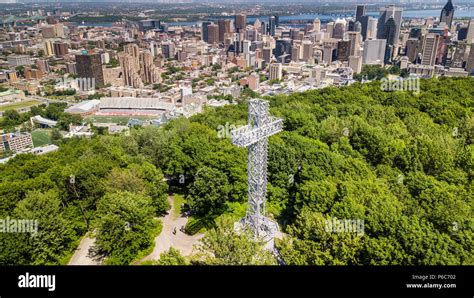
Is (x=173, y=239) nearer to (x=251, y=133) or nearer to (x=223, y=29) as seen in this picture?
(x=251, y=133)

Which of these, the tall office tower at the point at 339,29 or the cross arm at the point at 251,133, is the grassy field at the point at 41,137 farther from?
the tall office tower at the point at 339,29

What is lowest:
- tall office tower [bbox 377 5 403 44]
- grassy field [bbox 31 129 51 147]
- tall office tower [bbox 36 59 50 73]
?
grassy field [bbox 31 129 51 147]

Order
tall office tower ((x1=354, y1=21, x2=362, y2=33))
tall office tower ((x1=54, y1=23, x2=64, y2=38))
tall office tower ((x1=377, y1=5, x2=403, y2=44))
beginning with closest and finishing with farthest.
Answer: tall office tower ((x1=377, y1=5, x2=403, y2=44)), tall office tower ((x1=354, y1=21, x2=362, y2=33)), tall office tower ((x1=54, y1=23, x2=64, y2=38))

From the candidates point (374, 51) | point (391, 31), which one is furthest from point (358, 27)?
point (374, 51)

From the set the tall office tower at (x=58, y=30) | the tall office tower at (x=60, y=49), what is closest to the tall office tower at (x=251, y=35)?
the tall office tower at (x=60, y=49)

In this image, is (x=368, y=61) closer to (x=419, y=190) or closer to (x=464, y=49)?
(x=464, y=49)

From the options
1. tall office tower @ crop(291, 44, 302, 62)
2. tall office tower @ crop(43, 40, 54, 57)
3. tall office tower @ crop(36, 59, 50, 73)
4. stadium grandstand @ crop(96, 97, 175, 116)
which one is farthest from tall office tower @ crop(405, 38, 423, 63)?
tall office tower @ crop(43, 40, 54, 57)

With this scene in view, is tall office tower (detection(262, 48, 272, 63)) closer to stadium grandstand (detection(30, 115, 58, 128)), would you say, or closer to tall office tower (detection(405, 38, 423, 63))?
tall office tower (detection(405, 38, 423, 63))
